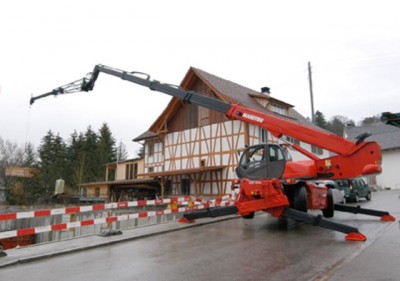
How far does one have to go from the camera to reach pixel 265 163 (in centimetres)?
1124

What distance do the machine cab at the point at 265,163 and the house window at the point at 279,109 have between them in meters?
19.9

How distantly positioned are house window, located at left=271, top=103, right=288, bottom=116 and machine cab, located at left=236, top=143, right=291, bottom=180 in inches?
785

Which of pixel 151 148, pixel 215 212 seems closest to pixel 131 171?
pixel 151 148

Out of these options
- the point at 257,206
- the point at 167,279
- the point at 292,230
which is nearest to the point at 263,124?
the point at 257,206

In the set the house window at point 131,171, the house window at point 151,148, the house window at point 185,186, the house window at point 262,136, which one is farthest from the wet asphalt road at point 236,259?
the house window at point 131,171

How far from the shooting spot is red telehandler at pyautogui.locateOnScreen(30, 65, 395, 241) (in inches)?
385

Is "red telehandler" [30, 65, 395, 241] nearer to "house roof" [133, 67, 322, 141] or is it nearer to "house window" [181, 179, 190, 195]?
"house roof" [133, 67, 322, 141]

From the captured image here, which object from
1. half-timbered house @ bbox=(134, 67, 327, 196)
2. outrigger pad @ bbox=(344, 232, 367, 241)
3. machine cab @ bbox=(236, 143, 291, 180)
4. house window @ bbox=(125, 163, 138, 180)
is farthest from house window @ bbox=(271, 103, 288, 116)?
outrigger pad @ bbox=(344, 232, 367, 241)

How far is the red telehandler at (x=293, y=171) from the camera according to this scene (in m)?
9.77

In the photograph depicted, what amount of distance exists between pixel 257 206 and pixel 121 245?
421 cm

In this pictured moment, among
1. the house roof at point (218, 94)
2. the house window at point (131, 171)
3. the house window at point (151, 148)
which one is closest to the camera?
the house roof at point (218, 94)

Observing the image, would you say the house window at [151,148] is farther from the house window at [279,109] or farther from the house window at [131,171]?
the house window at [279,109]

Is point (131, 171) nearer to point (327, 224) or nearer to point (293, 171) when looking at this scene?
point (293, 171)

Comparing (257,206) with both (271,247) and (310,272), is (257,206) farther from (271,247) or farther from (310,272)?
(310,272)
